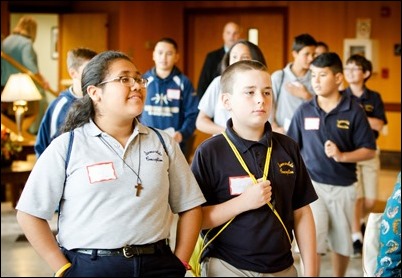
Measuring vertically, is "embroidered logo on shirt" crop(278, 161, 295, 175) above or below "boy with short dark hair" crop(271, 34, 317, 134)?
below

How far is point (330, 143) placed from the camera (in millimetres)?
4383

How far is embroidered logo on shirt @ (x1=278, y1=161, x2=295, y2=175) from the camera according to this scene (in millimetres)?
2799

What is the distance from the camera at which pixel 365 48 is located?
36.0 feet

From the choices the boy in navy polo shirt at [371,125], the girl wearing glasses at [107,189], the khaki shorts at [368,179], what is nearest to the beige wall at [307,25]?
the boy in navy polo shirt at [371,125]

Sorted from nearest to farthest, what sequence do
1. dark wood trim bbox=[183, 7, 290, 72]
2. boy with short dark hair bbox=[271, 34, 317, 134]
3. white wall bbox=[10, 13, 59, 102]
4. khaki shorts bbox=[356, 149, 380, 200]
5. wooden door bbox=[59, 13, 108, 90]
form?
boy with short dark hair bbox=[271, 34, 317, 134] → khaki shorts bbox=[356, 149, 380, 200] → dark wood trim bbox=[183, 7, 290, 72] → wooden door bbox=[59, 13, 108, 90] → white wall bbox=[10, 13, 59, 102]

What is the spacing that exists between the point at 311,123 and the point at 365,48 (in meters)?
6.75

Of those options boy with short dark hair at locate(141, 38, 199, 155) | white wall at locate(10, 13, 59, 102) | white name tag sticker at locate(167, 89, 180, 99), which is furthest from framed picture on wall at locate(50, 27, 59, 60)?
white name tag sticker at locate(167, 89, 180, 99)

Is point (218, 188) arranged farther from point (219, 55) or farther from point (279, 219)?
point (219, 55)

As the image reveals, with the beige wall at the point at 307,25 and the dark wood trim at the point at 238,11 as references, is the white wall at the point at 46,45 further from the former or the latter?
the dark wood trim at the point at 238,11

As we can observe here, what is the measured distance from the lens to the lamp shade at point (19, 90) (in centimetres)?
716

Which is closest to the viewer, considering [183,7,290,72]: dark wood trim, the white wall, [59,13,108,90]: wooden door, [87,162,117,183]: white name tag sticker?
[87,162,117,183]: white name tag sticker

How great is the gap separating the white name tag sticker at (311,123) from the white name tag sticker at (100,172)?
227cm

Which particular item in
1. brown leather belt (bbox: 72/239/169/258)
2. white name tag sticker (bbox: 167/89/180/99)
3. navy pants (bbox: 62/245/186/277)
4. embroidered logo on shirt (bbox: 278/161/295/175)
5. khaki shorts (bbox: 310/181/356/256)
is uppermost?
white name tag sticker (bbox: 167/89/180/99)

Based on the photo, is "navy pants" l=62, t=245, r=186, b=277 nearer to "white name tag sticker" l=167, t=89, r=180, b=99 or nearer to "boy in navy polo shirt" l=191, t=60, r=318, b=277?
"boy in navy polo shirt" l=191, t=60, r=318, b=277
